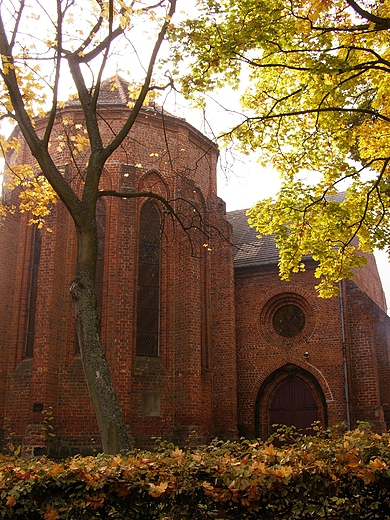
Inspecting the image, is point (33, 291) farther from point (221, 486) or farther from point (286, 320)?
point (221, 486)

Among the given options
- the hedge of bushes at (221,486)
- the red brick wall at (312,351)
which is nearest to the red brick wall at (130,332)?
the red brick wall at (312,351)

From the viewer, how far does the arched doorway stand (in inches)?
713

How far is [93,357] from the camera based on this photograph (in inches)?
322

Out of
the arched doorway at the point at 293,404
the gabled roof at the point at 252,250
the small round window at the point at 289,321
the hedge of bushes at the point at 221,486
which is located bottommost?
the hedge of bushes at the point at 221,486

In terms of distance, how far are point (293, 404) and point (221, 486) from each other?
14.4 metres

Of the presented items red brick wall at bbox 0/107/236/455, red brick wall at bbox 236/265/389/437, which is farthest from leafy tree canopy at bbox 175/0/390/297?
red brick wall at bbox 236/265/389/437

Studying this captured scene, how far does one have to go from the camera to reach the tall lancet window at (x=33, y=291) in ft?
52.3

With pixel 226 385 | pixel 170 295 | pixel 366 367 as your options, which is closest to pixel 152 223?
pixel 170 295

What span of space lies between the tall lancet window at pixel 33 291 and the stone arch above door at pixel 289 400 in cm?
764

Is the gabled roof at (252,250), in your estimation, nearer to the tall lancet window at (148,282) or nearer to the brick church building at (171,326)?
the brick church building at (171,326)

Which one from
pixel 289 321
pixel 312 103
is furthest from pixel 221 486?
pixel 289 321

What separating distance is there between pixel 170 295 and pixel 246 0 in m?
9.70

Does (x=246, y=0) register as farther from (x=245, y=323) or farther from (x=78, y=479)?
(x=245, y=323)

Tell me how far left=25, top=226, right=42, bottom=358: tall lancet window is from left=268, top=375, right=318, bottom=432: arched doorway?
26.4 feet
